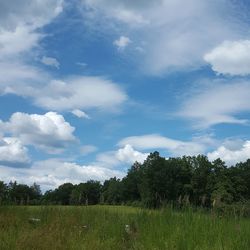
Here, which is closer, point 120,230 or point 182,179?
point 120,230

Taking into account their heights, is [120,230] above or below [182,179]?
below

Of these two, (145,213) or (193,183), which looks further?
(193,183)

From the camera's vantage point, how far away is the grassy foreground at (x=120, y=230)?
1037cm

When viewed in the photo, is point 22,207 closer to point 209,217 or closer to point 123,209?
point 123,209

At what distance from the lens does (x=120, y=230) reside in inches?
487

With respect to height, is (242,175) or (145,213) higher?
(242,175)

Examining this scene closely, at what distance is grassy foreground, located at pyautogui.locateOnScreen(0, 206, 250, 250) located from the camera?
10.4 meters

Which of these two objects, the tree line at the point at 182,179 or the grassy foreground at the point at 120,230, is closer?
the grassy foreground at the point at 120,230

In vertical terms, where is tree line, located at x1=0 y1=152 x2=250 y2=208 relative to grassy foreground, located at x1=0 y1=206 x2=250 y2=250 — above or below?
above

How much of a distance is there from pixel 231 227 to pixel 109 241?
2741mm

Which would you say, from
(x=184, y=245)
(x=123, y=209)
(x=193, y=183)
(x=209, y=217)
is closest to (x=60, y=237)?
(x=184, y=245)

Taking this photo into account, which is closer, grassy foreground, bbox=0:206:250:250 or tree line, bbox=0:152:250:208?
grassy foreground, bbox=0:206:250:250

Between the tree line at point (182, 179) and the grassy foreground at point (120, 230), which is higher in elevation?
the tree line at point (182, 179)

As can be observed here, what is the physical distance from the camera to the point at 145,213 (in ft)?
45.2
